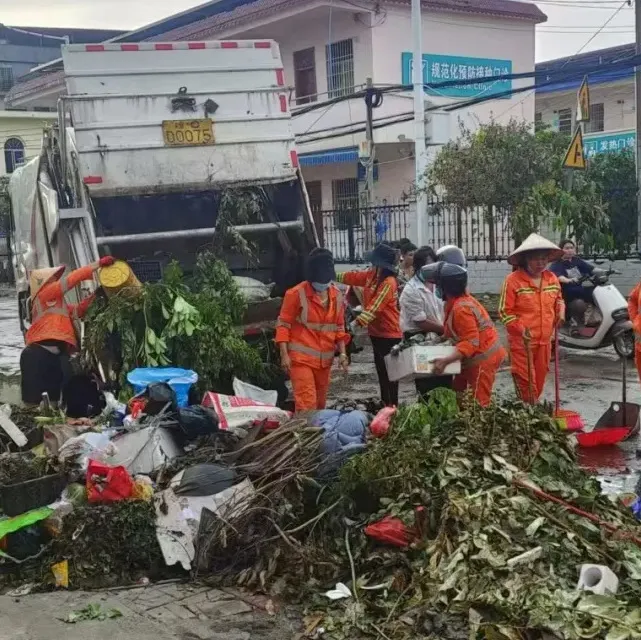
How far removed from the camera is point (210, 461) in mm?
4848

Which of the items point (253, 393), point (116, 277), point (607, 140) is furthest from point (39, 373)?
point (607, 140)

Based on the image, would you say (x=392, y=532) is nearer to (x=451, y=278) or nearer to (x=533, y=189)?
(x=451, y=278)

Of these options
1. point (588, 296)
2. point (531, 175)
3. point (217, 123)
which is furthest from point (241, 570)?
point (531, 175)

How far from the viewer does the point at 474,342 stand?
5.68 meters

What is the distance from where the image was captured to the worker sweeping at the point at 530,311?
20.3 feet

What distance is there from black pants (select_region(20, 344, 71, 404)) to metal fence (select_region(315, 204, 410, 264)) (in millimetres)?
9129

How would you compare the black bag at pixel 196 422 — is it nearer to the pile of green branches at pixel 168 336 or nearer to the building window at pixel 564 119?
the pile of green branches at pixel 168 336

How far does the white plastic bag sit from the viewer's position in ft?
21.4

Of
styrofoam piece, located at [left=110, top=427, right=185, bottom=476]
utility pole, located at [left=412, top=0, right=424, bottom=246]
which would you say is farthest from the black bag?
utility pole, located at [left=412, top=0, right=424, bottom=246]

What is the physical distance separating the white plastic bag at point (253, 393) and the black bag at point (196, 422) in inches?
45.0

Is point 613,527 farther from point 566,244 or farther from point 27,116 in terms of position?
point 27,116

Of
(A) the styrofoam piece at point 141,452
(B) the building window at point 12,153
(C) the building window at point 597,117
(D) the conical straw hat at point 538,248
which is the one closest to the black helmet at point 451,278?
(D) the conical straw hat at point 538,248

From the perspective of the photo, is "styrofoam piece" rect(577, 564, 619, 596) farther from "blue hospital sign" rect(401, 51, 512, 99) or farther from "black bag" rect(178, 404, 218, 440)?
"blue hospital sign" rect(401, 51, 512, 99)

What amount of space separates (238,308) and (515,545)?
13.5ft
